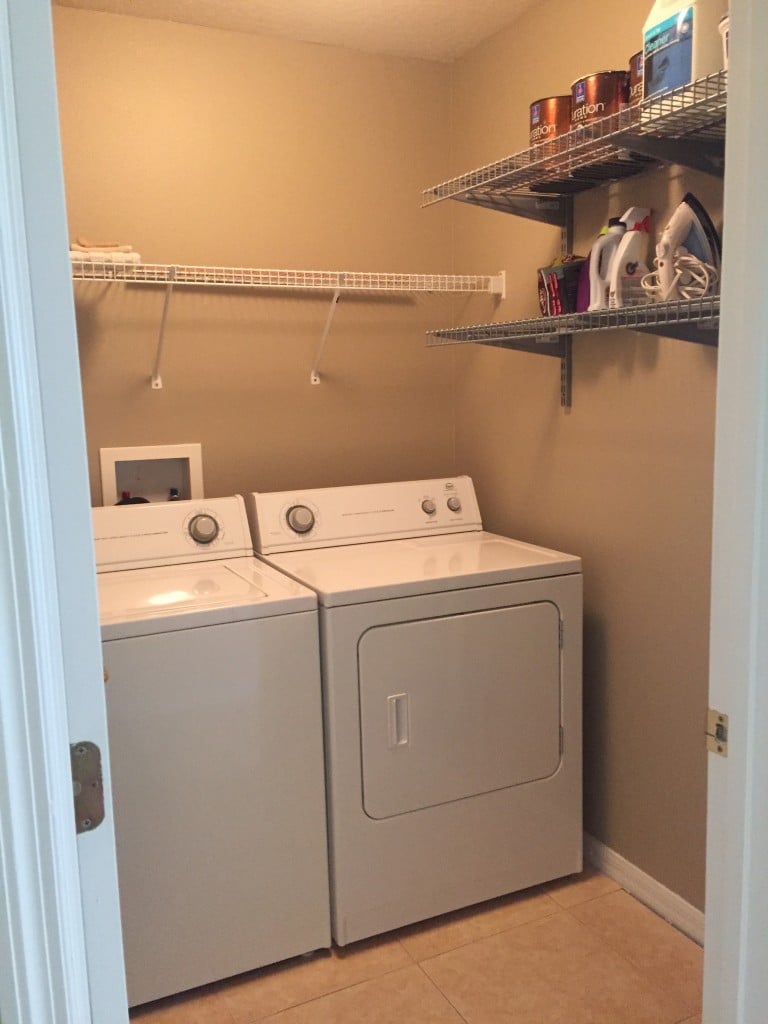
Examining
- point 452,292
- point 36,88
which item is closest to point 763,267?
point 36,88

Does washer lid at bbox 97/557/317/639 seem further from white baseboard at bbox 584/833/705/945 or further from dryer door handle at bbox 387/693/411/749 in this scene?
white baseboard at bbox 584/833/705/945

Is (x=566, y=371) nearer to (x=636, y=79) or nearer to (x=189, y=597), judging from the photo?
(x=636, y=79)

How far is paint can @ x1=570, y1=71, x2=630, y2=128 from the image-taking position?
1874mm

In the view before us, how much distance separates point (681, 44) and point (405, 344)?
1355 mm

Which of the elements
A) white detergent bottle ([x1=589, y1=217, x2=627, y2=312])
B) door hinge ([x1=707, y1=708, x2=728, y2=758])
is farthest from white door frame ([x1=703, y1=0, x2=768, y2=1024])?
white detergent bottle ([x1=589, y1=217, x2=627, y2=312])

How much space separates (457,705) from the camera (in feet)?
6.90

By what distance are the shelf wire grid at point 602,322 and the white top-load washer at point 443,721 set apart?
0.59 m

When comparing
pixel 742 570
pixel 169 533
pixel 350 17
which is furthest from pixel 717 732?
pixel 350 17

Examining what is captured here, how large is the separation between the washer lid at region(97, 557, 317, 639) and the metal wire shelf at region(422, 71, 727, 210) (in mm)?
1101

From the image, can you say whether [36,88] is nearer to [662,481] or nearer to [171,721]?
[171,721]

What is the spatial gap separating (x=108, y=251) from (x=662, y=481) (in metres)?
1.51

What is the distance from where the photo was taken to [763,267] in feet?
3.16

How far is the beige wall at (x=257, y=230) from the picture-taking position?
235 cm

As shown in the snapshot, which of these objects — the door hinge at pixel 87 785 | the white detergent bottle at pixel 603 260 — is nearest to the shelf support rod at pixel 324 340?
the white detergent bottle at pixel 603 260
